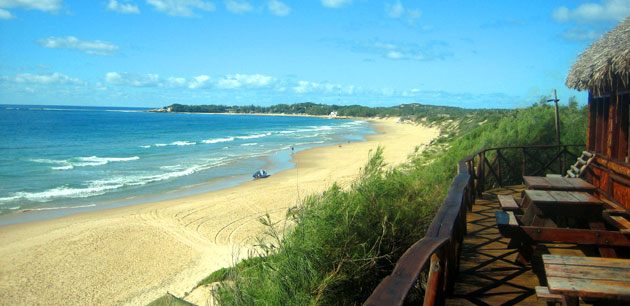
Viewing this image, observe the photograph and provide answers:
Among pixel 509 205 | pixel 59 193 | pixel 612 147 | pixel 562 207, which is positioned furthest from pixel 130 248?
pixel 612 147

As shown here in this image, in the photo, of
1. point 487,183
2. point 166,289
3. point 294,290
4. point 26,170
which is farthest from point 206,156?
point 294,290

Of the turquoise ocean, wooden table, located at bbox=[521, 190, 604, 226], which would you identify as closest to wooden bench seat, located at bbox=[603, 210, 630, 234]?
wooden table, located at bbox=[521, 190, 604, 226]

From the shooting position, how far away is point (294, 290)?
353cm

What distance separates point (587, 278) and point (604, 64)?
14.3ft

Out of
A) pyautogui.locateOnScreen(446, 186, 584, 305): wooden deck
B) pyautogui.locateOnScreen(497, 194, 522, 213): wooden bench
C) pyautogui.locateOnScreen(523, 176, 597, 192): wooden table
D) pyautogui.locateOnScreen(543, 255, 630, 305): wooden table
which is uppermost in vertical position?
pyautogui.locateOnScreen(523, 176, 597, 192): wooden table

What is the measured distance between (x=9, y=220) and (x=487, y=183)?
15464 millimetres

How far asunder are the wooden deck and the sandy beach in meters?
3.54

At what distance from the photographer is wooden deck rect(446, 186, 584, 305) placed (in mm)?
3697

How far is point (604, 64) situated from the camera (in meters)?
5.95

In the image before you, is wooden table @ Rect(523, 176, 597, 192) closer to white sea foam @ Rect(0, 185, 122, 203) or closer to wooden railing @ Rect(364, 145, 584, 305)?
wooden railing @ Rect(364, 145, 584, 305)

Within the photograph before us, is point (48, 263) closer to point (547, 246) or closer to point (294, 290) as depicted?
point (294, 290)

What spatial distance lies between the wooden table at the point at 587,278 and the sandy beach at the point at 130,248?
4955mm

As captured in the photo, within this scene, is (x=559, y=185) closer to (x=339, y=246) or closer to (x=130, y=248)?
(x=339, y=246)

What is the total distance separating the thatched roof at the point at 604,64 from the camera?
5.58 meters
